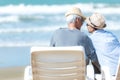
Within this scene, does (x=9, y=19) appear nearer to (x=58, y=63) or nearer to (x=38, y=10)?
(x=38, y=10)

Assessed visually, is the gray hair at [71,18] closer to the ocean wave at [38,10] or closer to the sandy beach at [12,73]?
the sandy beach at [12,73]

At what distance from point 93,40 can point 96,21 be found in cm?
20

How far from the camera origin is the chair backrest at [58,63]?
446 centimetres

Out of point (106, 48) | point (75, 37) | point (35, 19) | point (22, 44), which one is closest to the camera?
point (75, 37)

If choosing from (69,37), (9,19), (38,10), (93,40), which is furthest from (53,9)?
(69,37)

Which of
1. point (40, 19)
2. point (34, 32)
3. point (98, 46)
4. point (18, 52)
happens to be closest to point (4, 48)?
point (18, 52)

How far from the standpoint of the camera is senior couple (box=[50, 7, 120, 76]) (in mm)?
4957

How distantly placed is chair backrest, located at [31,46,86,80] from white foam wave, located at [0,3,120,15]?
1371cm

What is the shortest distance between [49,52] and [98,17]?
1013 millimetres

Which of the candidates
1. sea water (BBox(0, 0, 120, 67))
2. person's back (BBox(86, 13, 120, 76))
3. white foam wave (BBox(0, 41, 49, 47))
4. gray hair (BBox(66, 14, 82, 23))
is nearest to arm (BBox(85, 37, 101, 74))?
person's back (BBox(86, 13, 120, 76))

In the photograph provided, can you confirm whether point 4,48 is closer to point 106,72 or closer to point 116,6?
point 116,6

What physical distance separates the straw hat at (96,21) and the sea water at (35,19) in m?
7.46

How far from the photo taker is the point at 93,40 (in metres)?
5.36

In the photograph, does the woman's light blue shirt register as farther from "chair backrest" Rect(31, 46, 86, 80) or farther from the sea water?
the sea water
